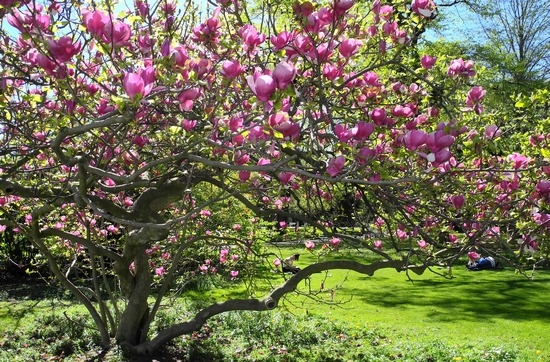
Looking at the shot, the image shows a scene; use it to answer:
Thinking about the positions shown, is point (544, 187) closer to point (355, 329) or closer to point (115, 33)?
point (115, 33)

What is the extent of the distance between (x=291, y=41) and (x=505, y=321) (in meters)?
8.06

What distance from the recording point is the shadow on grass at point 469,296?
402 inches

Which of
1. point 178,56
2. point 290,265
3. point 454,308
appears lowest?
point 454,308

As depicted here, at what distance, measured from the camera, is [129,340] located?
6164 mm

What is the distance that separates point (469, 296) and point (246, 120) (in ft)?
32.9

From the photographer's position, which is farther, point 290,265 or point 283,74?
point 290,265

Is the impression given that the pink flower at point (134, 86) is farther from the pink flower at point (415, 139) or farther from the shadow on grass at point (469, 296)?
the shadow on grass at point (469, 296)

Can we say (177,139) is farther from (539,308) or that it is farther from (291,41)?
(539,308)

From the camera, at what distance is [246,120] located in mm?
3361

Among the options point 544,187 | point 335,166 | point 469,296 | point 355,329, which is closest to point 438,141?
point 335,166

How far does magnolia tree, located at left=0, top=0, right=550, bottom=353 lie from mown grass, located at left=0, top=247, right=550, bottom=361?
1.08 m

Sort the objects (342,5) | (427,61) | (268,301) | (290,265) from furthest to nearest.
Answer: (290,265) < (268,301) < (427,61) < (342,5)

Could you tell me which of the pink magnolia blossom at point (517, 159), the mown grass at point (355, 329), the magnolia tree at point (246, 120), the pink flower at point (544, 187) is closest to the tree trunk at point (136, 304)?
the magnolia tree at point (246, 120)

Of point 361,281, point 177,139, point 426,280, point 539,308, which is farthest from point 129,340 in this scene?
point 426,280
